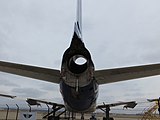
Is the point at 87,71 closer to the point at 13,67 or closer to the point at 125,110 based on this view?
the point at 13,67

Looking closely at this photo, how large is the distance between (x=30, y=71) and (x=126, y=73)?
8.78 ft

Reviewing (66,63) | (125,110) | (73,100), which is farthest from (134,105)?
(66,63)

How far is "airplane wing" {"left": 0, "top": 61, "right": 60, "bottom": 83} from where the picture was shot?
5.54 m

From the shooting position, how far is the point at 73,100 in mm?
6832

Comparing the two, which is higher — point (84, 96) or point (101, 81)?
point (101, 81)

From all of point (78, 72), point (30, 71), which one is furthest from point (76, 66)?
point (30, 71)

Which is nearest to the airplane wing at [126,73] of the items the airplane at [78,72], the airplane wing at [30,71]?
the airplane at [78,72]

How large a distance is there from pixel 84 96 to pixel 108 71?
4.16ft

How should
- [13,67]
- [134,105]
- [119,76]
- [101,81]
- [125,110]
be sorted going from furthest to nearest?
[125,110] → [134,105] → [101,81] → [119,76] → [13,67]

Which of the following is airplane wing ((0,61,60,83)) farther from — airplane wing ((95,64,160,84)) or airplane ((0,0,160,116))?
airplane wing ((95,64,160,84))

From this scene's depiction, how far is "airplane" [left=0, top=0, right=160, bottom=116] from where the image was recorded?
554cm

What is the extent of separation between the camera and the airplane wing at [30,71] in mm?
5539

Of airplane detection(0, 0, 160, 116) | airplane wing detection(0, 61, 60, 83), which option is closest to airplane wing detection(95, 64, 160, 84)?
airplane detection(0, 0, 160, 116)

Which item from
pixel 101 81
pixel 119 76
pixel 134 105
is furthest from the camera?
pixel 134 105
